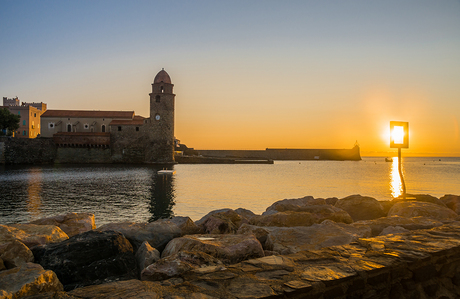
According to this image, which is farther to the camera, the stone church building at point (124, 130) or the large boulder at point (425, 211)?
the stone church building at point (124, 130)

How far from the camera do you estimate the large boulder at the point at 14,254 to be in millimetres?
2832

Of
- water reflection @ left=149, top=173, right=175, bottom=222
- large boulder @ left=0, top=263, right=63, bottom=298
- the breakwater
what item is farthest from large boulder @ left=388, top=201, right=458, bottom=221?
the breakwater

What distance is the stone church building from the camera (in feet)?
152

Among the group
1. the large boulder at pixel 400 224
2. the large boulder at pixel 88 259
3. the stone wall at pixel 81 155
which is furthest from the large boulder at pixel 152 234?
the stone wall at pixel 81 155

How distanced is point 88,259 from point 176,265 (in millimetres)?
1099

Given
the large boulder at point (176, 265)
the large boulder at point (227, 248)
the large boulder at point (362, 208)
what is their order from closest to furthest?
the large boulder at point (176, 265) → the large boulder at point (227, 248) → the large boulder at point (362, 208)

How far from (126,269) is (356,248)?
2.13 meters

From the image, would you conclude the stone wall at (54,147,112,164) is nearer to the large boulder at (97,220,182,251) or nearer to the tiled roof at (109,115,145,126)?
the tiled roof at (109,115,145,126)

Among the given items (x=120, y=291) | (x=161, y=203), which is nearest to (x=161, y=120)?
(x=161, y=203)

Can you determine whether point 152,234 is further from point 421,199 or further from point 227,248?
point 421,199

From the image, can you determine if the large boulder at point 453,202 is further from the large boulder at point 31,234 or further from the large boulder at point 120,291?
the large boulder at point 31,234

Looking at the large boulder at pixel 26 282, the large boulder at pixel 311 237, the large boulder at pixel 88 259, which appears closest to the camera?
the large boulder at pixel 26 282

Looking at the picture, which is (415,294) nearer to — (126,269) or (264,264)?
(264,264)

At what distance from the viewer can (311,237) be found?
3.83 m
